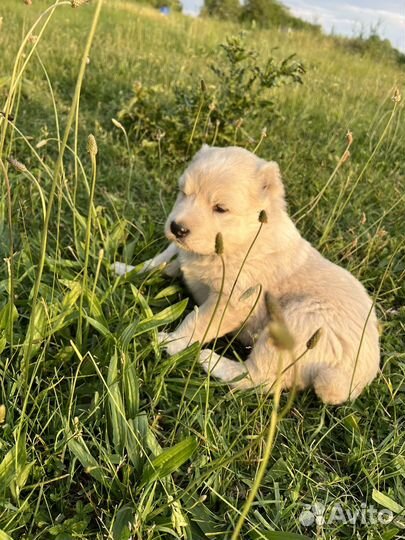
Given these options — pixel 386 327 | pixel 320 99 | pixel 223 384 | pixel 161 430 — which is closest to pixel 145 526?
pixel 161 430

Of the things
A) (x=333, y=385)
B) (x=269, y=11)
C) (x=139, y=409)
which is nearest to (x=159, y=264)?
(x=139, y=409)

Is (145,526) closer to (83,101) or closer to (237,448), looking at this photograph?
(237,448)

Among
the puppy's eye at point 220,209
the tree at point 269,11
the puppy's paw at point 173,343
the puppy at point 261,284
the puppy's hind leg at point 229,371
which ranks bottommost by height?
the puppy's hind leg at point 229,371

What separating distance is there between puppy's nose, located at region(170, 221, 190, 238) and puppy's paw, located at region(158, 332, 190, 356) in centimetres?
56

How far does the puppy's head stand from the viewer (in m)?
2.48

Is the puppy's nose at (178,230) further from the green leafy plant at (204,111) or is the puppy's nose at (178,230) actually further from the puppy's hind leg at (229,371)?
the green leafy plant at (204,111)

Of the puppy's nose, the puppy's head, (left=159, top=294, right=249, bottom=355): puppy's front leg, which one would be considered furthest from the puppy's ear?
(left=159, top=294, right=249, bottom=355): puppy's front leg

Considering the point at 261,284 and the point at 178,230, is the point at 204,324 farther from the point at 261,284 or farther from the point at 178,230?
the point at 178,230

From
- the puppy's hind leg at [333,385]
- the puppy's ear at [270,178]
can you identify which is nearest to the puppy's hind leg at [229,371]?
the puppy's hind leg at [333,385]

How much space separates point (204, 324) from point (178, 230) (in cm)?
56

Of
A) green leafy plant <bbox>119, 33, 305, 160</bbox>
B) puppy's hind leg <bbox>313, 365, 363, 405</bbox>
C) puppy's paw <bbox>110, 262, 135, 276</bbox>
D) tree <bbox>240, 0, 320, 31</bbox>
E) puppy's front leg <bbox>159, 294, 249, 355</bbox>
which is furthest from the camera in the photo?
tree <bbox>240, 0, 320, 31</bbox>

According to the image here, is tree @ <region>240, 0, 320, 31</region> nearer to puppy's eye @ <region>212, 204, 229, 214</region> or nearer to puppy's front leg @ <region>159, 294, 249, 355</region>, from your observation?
puppy's eye @ <region>212, 204, 229, 214</region>

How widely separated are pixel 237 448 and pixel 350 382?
0.68m

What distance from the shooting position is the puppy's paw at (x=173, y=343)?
8.56 ft
